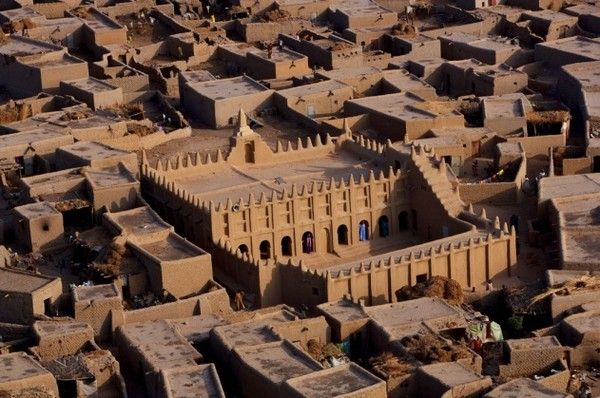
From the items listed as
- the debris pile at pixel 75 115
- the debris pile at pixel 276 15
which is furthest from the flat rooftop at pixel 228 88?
the debris pile at pixel 276 15

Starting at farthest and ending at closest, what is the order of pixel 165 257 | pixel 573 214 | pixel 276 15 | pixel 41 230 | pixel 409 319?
pixel 276 15 < pixel 573 214 < pixel 41 230 < pixel 165 257 < pixel 409 319

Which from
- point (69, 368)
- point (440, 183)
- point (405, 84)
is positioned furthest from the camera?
point (405, 84)

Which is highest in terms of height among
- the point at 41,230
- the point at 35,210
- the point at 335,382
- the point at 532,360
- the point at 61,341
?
the point at 335,382

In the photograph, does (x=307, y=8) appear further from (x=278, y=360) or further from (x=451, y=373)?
(x=451, y=373)

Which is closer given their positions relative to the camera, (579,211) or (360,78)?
(579,211)

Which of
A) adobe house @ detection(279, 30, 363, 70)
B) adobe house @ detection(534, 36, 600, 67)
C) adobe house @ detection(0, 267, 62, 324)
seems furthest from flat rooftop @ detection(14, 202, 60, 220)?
adobe house @ detection(534, 36, 600, 67)

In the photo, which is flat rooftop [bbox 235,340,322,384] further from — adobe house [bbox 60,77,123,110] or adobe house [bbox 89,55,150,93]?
adobe house [bbox 89,55,150,93]

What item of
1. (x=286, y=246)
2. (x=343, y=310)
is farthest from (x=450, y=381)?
(x=286, y=246)

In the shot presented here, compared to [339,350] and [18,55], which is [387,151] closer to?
[339,350]
